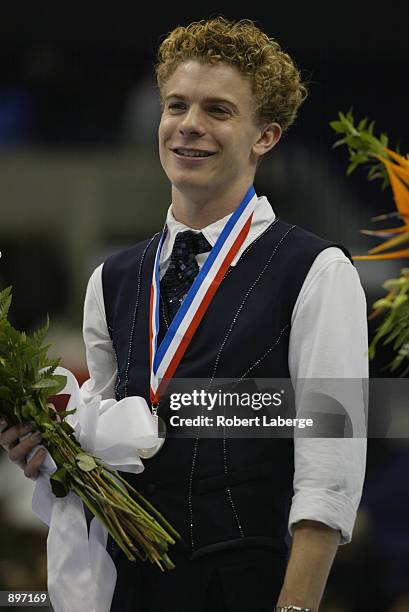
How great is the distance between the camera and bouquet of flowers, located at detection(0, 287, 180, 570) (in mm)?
1886

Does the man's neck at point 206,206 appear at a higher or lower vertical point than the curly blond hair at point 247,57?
lower

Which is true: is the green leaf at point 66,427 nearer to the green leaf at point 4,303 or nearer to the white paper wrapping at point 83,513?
the white paper wrapping at point 83,513

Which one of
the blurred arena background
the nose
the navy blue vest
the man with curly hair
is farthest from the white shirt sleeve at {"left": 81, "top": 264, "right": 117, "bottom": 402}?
the blurred arena background

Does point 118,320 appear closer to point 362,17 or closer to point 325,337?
point 325,337

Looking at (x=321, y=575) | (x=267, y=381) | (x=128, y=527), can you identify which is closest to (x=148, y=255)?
(x=267, y=381)

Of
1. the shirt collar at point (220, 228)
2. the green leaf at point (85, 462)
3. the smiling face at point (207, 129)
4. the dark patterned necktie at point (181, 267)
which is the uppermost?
the smiling face at point (207, 129)

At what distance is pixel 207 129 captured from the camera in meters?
2.02

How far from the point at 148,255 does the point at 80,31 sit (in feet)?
7.72

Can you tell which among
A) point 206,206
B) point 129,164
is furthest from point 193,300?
point 129,164

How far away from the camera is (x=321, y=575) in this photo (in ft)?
6.00

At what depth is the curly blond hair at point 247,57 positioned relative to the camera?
2041 millimetres

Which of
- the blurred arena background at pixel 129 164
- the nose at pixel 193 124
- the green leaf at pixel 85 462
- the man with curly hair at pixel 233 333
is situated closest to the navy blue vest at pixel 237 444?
the man with curly hair at pixel 233 333

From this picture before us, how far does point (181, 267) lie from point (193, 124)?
0.86ft

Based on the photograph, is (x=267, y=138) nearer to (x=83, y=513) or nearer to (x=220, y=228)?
(x=220, y=228)
